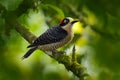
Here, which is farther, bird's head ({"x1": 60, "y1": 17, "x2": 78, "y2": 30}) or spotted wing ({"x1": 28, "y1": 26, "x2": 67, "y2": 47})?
bird's head ({"x1": 60, "y1": 17, "x2": 78, "y2": 30})

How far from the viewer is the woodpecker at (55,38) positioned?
5.24 metres

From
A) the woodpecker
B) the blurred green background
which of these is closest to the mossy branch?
the woodpecker

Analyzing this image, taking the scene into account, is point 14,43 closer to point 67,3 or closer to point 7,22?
point 67,3

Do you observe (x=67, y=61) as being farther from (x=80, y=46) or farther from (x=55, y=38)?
(x=80, y=46)

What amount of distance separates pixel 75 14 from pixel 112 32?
55 cm

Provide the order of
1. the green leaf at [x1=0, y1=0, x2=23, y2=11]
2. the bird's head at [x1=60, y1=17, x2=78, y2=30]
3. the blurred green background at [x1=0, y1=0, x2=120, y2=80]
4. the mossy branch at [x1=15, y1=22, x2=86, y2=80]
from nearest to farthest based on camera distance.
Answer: the green leaf at [x1=0, y1=0, x2=23, y2=11] < the mossy branch at [x1=15, y1=22, x2=86, y2=80] < the bird's head at [x1=60, y1=17, x2=78, y2=30] < the blurred green background at [x1=0, y1=0, x2=120, y2=80]

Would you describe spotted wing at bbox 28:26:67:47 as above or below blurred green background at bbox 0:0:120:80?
above

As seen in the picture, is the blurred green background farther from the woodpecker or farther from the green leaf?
the green leaf

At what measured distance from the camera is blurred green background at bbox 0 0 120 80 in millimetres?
6288

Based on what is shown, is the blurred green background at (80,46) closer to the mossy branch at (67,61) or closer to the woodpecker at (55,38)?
the woodpecker at (55,38)

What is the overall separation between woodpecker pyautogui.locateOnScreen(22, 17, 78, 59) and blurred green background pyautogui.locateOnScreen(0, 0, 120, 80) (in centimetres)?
27

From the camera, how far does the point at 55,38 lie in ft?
18.1

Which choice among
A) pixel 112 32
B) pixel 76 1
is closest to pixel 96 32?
pixel 112 32

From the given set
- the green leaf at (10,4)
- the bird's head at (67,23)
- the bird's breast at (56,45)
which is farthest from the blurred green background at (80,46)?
the green leaf at (10,4)
